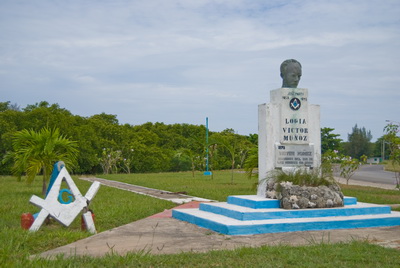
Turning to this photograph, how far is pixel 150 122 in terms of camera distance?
153ft

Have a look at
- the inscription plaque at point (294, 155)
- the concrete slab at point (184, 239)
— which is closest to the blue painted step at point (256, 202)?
the inscription plaque at point (294, 155)

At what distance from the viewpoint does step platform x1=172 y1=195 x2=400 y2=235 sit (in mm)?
7422

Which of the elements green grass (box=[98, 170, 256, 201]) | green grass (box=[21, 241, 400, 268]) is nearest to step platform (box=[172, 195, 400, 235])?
green grass (box=[21, 241, 400, 268])

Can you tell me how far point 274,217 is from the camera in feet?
26.3

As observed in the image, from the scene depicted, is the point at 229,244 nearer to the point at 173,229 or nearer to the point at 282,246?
the point at 282,246

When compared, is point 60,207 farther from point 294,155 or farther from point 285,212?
point 294,155

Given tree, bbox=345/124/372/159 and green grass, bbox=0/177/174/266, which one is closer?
green grass, bbox=0/177/174/266

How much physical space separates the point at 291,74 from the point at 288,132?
1295 mm

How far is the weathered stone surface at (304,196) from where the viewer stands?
331 inches

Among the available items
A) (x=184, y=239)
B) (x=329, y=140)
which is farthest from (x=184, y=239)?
(x=329, y=140)

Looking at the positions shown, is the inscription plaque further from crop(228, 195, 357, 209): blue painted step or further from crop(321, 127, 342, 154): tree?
crop(321, 127, 342, 154): tree

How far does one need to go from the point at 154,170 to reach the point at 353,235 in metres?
34.7

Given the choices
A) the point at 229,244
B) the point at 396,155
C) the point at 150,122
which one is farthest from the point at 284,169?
the point at 150,122

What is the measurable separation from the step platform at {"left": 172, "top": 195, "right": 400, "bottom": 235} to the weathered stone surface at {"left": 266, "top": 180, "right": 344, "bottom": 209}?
192 millimetres
